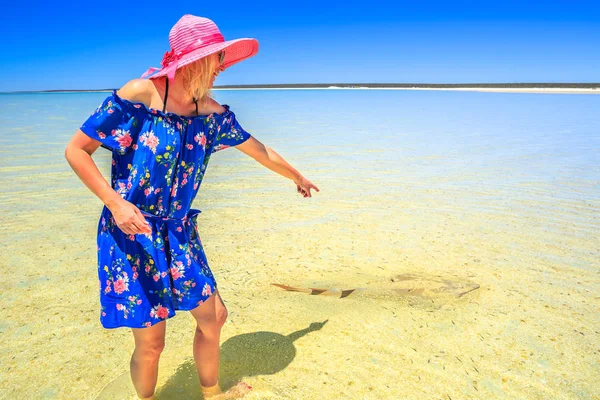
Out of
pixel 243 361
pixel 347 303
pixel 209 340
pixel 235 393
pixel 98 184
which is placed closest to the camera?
pixel 98 184

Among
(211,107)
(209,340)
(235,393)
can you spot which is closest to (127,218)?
(211,107)

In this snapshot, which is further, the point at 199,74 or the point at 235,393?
the point at 235,393

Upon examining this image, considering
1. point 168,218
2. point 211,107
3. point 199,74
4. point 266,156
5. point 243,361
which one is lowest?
point 243,361

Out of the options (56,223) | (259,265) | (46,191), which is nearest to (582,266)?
(259,265)

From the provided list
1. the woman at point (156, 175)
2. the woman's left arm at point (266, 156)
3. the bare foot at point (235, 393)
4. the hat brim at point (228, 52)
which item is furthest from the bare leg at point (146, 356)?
the hat brim at point (228, 52)

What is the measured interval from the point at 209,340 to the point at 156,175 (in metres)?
0.72

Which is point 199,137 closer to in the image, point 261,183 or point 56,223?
point 56,223

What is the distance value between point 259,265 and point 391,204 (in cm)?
206

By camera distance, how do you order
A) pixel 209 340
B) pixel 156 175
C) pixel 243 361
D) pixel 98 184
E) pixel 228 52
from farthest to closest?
pixel 243 361 → pixel 209 340 → pixel 228 52 → pixel 156 175 → pixel 98 184

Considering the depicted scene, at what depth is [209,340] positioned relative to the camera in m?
1.82

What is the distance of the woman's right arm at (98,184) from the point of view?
144 centimetres

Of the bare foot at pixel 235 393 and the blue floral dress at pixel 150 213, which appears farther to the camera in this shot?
the bare foot at pixel 235 393

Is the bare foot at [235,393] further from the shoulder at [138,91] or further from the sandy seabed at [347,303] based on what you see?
the shoulder at [138,91]

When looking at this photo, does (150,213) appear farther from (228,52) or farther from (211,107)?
(228,52)
